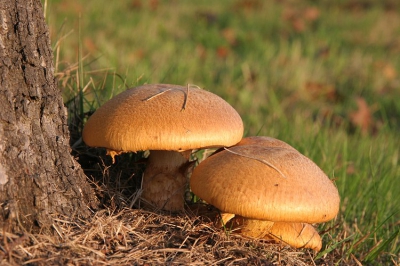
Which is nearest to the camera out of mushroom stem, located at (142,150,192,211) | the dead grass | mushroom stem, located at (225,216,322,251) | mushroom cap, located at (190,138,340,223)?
the dead grass

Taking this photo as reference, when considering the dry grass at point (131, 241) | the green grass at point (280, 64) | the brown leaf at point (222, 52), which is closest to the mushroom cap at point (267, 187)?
the dry grass at point (131, 241)

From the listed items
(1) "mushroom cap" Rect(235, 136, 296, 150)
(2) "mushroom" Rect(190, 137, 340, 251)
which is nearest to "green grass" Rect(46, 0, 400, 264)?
(1) "mushroom cap" Rect(235, 136, 296, 150)

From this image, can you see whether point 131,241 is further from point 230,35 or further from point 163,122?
point 230,35

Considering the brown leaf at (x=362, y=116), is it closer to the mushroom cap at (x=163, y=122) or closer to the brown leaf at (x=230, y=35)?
the brown leaf at (x=230, y=35)

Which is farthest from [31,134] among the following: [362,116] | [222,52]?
[222,52]

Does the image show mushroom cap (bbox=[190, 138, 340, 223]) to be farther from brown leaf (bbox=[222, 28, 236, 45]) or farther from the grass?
brown leaf (bbox=[222, 28, 236, 45])
